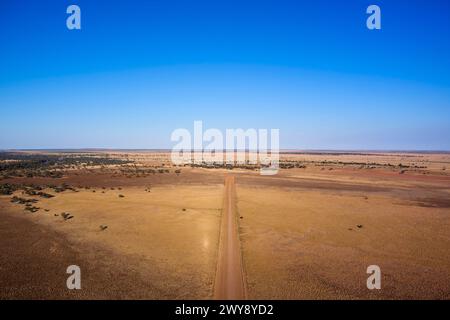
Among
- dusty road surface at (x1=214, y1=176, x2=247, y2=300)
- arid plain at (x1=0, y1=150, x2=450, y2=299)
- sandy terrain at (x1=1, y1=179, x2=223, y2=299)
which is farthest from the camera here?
sandy terrain at (x1=1, y1=179, x2=223, y2=299)

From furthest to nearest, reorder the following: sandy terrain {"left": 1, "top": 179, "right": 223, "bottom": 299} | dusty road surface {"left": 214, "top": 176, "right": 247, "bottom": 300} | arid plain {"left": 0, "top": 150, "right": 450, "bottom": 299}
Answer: sandy terrain {"left": 1, "top": 179, "right": 223, "bottom": 299}, arid plain {"left": 0, "top": 150, "right": 450, "bottom": 299}, dusty road surface {"left": 214, "top": 176, "right": 247, "bottom": 300}

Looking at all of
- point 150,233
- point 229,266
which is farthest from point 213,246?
point 150,233

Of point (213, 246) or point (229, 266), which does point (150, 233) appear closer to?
point (213, 246)

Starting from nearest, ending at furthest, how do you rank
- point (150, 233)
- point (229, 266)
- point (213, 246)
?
point (229, 266) → point (213, 246) → point (150, 233)

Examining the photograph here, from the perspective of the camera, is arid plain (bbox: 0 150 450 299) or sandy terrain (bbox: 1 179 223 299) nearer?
arid plain (bbox: 0 150 450 299)

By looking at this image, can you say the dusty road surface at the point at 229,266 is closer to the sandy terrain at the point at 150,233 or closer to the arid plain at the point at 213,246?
the arid plain at the point at 213,246

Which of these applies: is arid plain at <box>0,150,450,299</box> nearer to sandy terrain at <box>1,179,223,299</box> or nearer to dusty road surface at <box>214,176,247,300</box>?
sandy terrain at <box>1,179,223,299</box>

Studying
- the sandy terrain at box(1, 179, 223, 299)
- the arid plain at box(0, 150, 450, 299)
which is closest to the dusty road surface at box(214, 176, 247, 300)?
the arid plain at box(0, 150, 450, 299)
